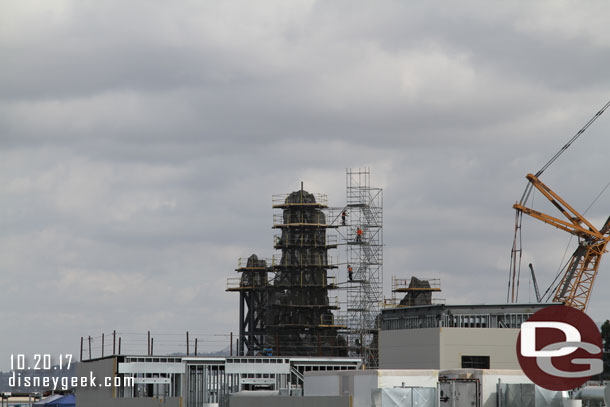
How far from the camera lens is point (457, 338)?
345ft

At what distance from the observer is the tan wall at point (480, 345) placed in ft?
340

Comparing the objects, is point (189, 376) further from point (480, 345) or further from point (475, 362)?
point (480, 345)

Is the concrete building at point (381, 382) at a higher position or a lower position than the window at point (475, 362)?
lower

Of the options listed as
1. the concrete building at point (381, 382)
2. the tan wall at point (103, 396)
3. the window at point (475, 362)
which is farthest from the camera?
the window at point (475, 362)

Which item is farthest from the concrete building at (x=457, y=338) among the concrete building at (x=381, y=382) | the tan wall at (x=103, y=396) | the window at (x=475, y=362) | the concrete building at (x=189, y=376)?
the concrete building at (x=381, y=382)

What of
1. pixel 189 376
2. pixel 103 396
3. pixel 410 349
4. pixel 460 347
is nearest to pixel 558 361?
pixel 189 376

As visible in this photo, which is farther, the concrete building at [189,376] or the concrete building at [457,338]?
the concrete building at [457,338]

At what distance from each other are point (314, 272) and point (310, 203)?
862 cm

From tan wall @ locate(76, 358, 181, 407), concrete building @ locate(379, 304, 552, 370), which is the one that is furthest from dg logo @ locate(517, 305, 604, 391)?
concrete building @ locate(379, 304, 552, 370)

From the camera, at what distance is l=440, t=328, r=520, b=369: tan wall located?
103688mm

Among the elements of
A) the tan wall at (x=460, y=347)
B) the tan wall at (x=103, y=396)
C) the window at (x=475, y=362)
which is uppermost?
the tan wall at (x=460, y=347)

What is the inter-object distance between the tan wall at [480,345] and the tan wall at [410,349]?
89cm

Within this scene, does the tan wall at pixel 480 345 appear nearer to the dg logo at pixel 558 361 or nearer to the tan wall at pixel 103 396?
the tan wall at pixel 103 396

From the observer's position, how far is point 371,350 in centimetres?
13250
